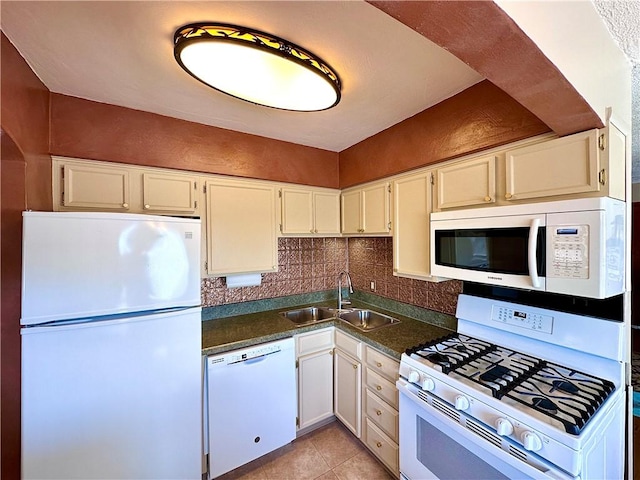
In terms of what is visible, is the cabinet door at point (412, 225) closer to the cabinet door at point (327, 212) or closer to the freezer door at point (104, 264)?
the cabinet door at point (327, 212)

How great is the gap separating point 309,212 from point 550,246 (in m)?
1.71

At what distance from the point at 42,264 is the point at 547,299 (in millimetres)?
2425

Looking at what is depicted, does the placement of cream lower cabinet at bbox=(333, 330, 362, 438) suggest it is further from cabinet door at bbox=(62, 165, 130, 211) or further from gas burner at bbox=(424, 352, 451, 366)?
cabinet door at bbox=(62, 165, 130, 211)

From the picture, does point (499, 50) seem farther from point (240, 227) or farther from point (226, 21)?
point (240, 227)

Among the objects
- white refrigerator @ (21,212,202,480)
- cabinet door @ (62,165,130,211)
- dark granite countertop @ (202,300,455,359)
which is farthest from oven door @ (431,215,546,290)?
cabinet door @ (62,165,130,211)

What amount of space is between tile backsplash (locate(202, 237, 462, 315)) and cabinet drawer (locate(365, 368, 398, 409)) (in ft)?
2.31

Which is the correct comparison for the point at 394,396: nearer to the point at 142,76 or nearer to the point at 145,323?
the point at 145,323

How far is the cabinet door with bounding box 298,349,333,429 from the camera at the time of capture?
2033mm

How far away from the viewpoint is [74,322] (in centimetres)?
117

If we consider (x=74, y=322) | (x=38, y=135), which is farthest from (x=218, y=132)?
(x=74, y=322)

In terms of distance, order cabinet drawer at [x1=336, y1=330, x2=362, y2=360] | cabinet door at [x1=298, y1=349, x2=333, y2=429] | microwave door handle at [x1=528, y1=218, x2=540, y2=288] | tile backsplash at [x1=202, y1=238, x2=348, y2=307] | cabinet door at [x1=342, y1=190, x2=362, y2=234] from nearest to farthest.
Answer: microwave door handle at [x1=528, y1=218, x2=540, y2=288], cabinet drawer at [x1=336, y1=330, x2=362, y2=360], cabinet door at [x1=298, y1=349, x2=333, y2=429], tile backsplash at [x1=202, y1=238, x2=348, y2=307], cabinet door at [x1=342, y1=190, x2=362, y2=234]

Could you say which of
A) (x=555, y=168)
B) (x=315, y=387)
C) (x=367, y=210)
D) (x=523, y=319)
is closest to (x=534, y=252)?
(x=555, y=168)

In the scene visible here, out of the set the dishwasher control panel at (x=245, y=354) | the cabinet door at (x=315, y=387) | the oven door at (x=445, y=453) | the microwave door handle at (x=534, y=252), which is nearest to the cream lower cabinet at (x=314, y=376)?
the cabinet door at (x=315, y=387)

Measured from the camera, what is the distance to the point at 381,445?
1739mm
